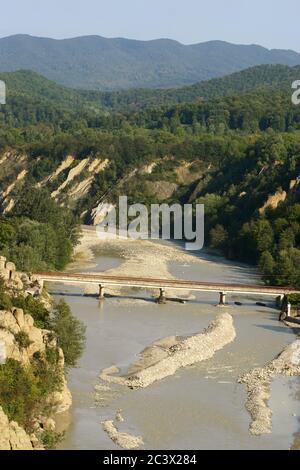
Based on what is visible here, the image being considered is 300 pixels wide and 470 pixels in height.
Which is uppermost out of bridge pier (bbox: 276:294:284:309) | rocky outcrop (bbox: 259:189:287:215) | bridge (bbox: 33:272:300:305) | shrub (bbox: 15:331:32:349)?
rocky outcrop (bbox: 259:189:287:215)

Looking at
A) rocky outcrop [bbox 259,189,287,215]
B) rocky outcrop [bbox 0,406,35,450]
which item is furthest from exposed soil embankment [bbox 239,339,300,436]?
rocky outcrop [bbox 259,189,287,215]

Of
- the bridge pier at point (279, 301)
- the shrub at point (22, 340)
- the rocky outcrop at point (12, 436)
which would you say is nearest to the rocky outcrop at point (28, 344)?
the shrub at point (22, 340)

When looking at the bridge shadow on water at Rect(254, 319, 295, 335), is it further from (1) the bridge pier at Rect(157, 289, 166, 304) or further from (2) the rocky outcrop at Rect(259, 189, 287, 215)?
(2) the rocky outcrop at Rect(259, 189, 287, 215)

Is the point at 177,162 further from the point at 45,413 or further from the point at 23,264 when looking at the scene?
the point at 45,413

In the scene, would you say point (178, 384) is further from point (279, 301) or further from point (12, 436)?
point (279, 301)

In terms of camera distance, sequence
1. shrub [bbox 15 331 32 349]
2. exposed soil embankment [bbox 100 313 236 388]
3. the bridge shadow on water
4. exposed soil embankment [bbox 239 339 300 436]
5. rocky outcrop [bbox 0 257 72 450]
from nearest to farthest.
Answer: rocky outcrop [bbox 0 257 72 450] → shrub [bbox 15 331 32 349] → exposed soil embankment [bbox 239 339 300 436] → exposed soil embankment [bbox 100 313 236 388] → the bridge shadow on water

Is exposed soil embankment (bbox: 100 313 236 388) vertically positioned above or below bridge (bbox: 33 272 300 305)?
below

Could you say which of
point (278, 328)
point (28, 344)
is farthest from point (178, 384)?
point (278, 328)

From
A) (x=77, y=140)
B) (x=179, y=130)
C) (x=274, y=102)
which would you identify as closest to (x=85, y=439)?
(x=77, y=140)
